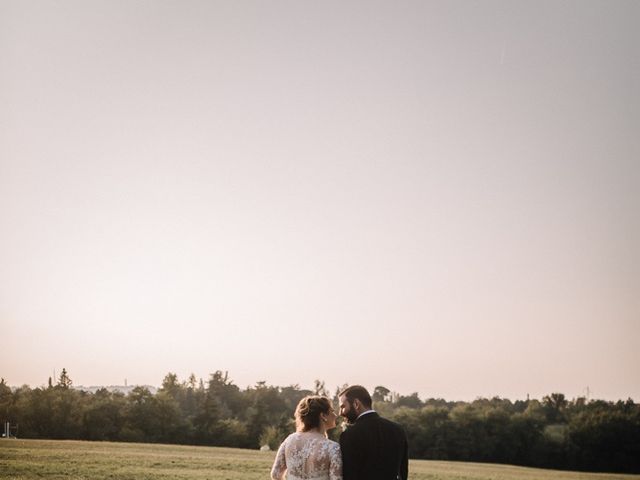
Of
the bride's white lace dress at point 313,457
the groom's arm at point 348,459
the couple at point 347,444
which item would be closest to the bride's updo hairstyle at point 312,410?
the couple at point 347,444

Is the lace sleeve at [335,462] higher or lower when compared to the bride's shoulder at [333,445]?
lower

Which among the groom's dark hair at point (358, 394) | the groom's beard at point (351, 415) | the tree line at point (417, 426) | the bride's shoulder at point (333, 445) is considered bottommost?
the tree line at point (417, 426)

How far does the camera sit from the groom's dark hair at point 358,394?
23.8 ft

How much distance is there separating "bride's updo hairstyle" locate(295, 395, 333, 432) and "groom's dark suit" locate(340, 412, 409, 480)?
396mm

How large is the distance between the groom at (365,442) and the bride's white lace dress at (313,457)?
0.38 feet

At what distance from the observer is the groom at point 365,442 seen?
23.7 ft

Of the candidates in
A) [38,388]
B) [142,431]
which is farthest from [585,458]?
[38,388]

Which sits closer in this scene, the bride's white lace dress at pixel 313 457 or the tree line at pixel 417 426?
the bride's white lace dress at pixel 313 457

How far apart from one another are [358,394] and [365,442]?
0.54 m

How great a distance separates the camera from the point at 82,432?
65125 mm

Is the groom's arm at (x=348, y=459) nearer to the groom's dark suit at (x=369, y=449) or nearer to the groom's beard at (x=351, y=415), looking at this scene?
the groom's dark suit at (x=369, y=449)

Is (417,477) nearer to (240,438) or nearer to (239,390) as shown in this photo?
(240,438)

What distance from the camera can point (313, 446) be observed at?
7.25 meters

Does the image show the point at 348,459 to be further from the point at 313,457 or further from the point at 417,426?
the point at 417,426
